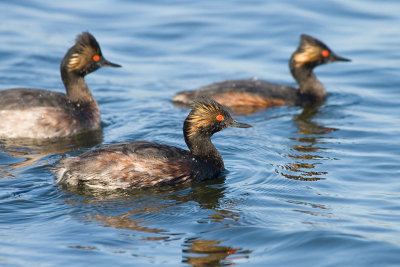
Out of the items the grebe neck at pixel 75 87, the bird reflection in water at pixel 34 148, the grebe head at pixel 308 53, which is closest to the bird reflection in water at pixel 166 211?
the bird reflection in water at pixel 34 148

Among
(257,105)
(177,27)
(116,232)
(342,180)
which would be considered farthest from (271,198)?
(177,27)

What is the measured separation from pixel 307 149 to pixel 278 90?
286 centimetres

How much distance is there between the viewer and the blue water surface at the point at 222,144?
7266 millimetres

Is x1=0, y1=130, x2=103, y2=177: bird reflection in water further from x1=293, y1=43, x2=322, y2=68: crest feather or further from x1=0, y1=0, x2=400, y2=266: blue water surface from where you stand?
x1=293, y1=43, x2=322, y2=68: crest feather

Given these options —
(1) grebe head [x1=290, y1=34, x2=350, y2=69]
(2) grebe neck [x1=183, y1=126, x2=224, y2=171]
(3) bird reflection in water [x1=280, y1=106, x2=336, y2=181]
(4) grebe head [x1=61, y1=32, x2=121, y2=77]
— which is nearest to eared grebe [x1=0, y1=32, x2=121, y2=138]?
(4) grebe head [x1=61, y1=32, x2=121, y2=77]

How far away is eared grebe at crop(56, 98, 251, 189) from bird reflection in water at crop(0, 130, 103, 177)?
97 cm

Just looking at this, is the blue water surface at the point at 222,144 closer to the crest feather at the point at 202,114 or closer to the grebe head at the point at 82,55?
the crest feather at the point at 202,114

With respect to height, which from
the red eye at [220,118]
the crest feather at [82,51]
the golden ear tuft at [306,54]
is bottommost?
the red eye at [220,118]

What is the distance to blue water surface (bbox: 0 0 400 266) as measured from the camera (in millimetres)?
7266

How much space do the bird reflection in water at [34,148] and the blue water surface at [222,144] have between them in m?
0.03

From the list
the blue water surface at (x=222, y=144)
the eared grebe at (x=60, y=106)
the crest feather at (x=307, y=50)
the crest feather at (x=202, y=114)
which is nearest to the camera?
the blue water surface at (x=222, y=144)

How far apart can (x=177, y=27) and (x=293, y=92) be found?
520cm

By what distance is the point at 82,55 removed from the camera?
39.3 feet

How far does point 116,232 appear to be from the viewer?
292 inches
